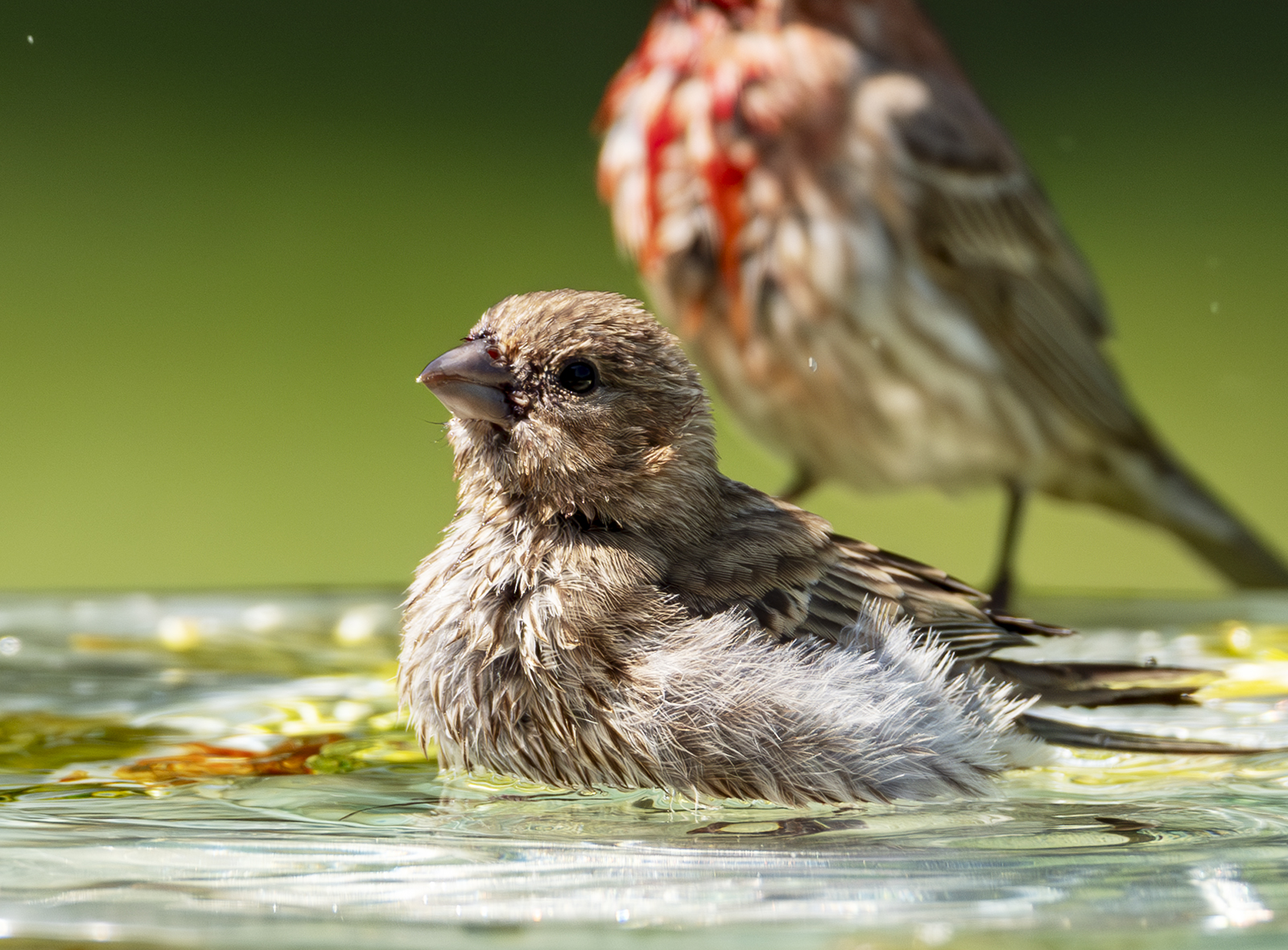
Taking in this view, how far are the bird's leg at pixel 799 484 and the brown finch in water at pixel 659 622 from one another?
1825 mm

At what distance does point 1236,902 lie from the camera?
4.36 ft

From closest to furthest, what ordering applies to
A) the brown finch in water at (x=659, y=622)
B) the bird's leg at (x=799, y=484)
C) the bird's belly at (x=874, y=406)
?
the brown finch in water at (x=659, y=622), the bird's belly at (x=874, y=406), the bird's leg at (x=799, y=484)

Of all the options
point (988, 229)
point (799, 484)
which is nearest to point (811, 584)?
point (988, 229)

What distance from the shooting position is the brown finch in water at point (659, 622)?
77.5 inches

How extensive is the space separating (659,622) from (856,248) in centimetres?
185

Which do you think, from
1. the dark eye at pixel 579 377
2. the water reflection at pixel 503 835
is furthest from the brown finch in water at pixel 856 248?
the dark eye at pixel 579 377

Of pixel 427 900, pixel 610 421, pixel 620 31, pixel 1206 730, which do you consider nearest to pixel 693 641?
pixel 610 421

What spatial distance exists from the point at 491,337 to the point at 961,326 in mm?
1906

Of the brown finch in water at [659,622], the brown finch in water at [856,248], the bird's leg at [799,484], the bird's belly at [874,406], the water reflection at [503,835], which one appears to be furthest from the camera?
the bird's leg at [799,484]

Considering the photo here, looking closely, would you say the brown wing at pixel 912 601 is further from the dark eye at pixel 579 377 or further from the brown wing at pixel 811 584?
the dark eye at pixel 579 377

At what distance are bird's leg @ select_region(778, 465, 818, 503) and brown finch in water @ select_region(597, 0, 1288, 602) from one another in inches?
1.3

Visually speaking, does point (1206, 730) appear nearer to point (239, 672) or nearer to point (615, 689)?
point (615, 689)

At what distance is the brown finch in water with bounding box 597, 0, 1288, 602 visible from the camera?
366 centimetres

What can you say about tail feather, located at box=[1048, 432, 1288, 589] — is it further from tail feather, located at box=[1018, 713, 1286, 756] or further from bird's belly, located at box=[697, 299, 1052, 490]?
tail feather, located at box=[1018, 713, 1286, 756]
